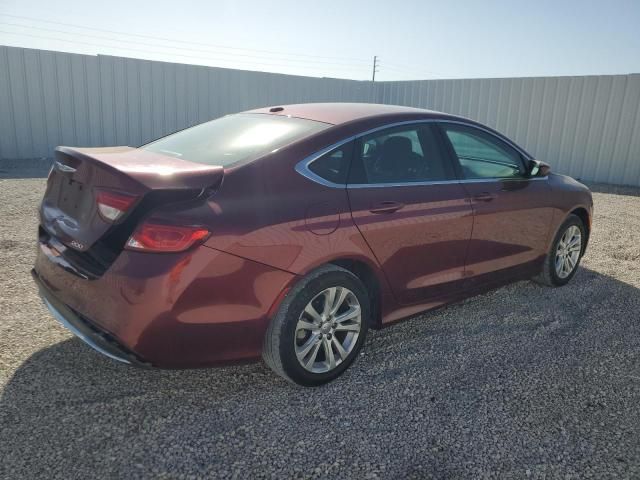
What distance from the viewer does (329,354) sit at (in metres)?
2.81

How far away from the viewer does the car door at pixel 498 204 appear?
355cm

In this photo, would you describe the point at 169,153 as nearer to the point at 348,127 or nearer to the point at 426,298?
the point at 348,127

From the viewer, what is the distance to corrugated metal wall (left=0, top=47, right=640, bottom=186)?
468 inches

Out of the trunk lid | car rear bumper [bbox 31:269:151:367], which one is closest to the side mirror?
the trunk lid

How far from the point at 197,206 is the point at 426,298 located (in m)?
1.74

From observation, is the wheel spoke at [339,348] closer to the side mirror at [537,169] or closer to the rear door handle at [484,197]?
→ the rear door handle at [484,197]

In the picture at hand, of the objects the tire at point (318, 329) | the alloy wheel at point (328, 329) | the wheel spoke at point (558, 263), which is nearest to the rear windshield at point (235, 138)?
the tire at point (318, 329)

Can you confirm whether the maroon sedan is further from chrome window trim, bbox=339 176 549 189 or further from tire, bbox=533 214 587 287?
tire, bbox=533 214 587 287

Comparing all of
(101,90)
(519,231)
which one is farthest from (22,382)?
(101,90)

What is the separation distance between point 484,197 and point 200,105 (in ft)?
39.4

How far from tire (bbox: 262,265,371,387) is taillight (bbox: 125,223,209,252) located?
2.10ft

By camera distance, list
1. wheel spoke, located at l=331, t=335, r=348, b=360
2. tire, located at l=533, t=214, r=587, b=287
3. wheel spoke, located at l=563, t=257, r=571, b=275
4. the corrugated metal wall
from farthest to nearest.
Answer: the corrugated metal wall → wheel spoke, located at l=563, t=257, r=571, b=275 → tire, located at l=533, t=214, r=587, b=287 → wheel spoke, located at l=331, t=335, r=348, b=360

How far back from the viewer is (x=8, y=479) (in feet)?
6.59

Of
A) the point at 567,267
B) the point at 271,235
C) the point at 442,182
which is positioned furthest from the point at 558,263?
the point at 271,235
